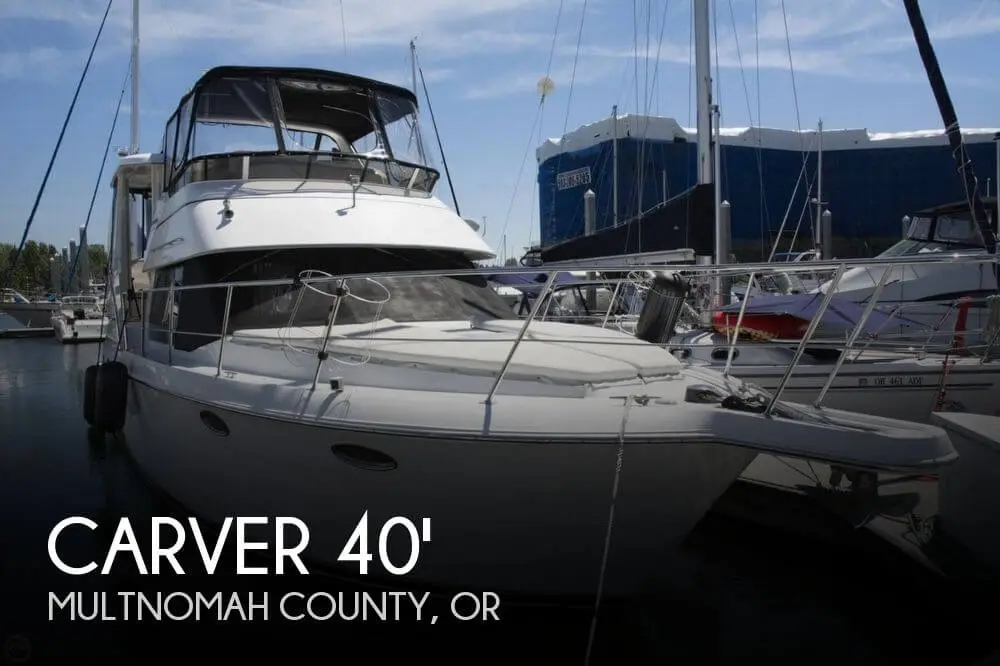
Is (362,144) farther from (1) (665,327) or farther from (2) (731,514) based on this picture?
(2) (731,514)

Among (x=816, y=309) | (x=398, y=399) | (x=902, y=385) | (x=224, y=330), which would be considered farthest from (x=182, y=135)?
(x=902, y=385)

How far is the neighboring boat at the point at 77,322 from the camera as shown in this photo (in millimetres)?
22859

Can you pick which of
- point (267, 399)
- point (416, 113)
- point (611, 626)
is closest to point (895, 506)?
point (611, 626)

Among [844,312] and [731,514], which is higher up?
[844,312]

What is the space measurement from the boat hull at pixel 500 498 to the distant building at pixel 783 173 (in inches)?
1200

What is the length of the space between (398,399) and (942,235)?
1039cm

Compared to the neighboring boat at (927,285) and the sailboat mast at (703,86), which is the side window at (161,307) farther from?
the sailboat mast at (703,86)

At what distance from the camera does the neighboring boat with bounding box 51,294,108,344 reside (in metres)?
22.9

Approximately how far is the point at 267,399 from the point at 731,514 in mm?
3421

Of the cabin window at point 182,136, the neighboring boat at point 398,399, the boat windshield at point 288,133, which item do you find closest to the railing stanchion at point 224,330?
the neighboring boat at point 398,399

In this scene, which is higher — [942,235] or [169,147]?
[169,147]

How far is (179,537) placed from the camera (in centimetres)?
502

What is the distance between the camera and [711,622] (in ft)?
13.7

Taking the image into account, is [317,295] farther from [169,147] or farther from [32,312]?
[32,312]
